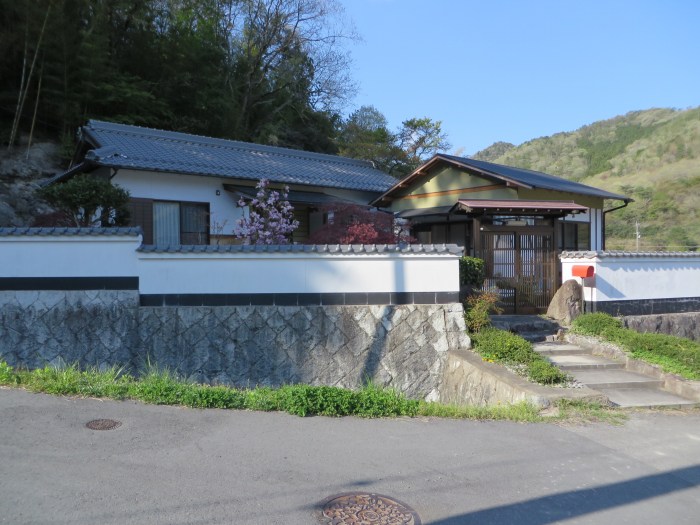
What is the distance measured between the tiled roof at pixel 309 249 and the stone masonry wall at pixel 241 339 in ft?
3.20

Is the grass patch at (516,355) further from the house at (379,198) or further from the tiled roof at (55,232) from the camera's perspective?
the tiled roof at (55,232)

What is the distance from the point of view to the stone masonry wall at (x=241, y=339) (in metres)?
8.70

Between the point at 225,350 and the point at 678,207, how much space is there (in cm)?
4035

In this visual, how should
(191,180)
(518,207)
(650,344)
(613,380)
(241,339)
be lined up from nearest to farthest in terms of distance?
(613,380)
(241,339)
(650,344)
(518,207)
(191,180)

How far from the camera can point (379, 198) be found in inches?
715

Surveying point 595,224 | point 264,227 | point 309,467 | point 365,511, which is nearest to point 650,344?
point 309,467

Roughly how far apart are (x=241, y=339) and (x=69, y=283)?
3.01 m

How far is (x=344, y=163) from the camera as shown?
22.2m

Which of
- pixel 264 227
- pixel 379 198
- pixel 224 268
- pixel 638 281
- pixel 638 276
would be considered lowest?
pixel 638 281

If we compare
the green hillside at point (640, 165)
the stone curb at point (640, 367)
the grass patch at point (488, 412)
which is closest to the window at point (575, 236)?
the green hillside at point (640, 165)

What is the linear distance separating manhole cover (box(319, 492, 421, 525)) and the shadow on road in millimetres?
241

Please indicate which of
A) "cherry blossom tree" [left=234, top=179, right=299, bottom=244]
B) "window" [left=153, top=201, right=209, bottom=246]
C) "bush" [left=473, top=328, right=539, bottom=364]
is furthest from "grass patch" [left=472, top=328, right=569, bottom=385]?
"window" [left=153, top=201, right=209, bottom=246]

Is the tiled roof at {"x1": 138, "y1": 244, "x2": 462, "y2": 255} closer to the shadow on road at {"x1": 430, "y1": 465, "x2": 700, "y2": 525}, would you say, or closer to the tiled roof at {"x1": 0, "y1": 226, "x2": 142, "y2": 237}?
the tiled roof at {"x1": 0, "y1": 226, "x2": 142, "y2": 237}

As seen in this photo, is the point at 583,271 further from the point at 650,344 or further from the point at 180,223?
the point at 180,223
